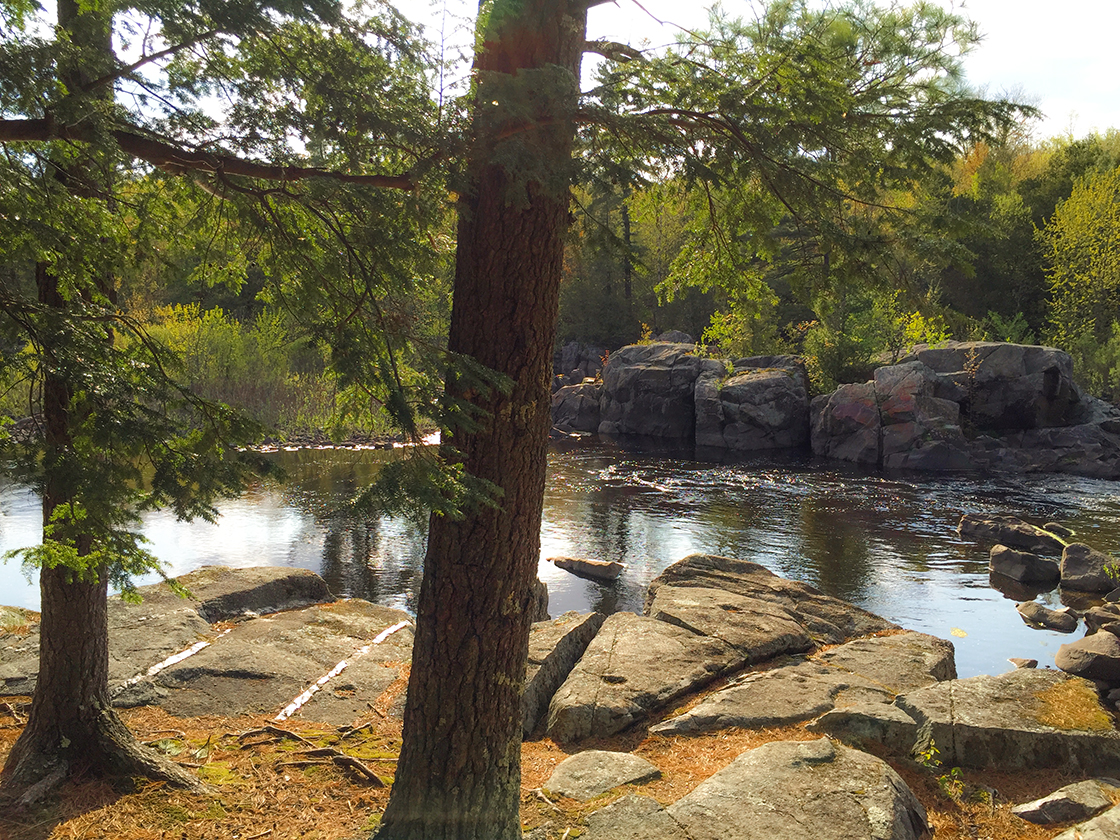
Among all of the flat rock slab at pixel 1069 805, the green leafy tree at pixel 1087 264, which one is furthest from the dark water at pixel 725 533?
the green leafy tree at pixel 1087 264

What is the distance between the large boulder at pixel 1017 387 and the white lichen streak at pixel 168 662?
73.3ft

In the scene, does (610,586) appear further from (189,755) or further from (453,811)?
(453,811)

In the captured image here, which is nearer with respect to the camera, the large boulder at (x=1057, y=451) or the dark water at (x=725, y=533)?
the dark water at (x=725, y=533)

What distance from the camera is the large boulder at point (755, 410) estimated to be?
2731cm

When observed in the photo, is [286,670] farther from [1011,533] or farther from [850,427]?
[850,427]

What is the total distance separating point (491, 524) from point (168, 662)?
4667 millimetres

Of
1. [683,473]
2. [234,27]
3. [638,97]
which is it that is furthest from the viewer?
[683,473]

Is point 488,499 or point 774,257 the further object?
Answer: point 774,257

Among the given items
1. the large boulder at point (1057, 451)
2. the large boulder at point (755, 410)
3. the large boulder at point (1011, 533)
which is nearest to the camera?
the large boulder at point (1011, 533)

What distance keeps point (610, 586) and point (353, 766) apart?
7.52 metres

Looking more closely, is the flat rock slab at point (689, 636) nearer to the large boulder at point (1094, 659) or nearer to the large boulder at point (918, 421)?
the large boulder at point (1094, 659)

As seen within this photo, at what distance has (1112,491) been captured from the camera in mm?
19250

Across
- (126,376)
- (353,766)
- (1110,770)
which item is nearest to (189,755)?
(353,766)

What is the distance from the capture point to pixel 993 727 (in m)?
5.34
